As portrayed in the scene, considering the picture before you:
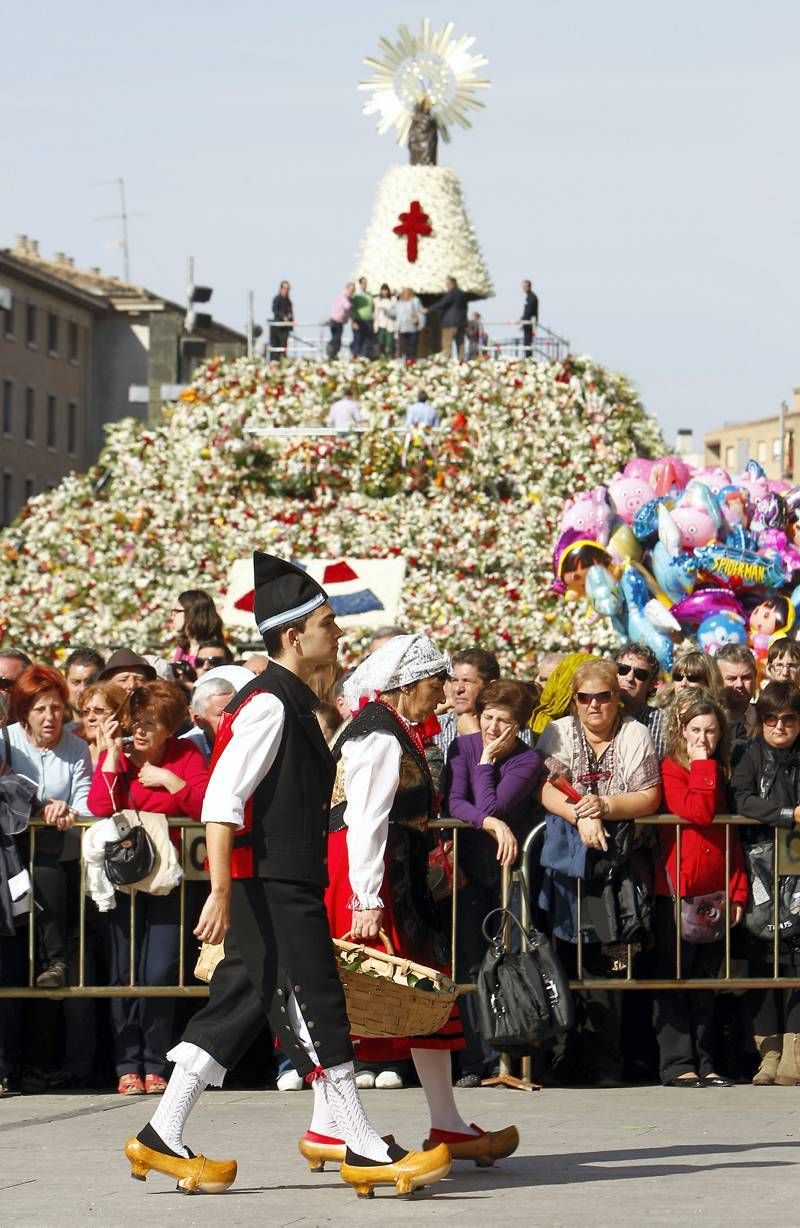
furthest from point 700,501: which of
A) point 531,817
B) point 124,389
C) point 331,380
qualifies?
point 124,389

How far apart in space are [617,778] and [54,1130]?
9.17 feet

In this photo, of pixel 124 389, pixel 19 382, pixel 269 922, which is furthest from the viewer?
pixel 124 389

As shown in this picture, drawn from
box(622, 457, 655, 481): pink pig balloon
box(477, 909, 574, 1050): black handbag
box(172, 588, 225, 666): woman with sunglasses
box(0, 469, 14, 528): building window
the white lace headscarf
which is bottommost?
box(477, 909, 574, 1050): black handbag

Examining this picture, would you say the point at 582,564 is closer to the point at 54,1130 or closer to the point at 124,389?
the point at 54,1130

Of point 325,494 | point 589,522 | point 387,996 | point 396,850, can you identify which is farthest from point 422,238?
point 387,996

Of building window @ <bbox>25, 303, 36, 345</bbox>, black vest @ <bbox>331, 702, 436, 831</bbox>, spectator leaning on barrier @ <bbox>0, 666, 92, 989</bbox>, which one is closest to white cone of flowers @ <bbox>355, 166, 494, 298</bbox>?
building window @ <bbox>25, 303, 36, 345</bbox>

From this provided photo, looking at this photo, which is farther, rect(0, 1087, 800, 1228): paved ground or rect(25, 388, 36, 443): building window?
rect(25, 388, 36, 443): building window

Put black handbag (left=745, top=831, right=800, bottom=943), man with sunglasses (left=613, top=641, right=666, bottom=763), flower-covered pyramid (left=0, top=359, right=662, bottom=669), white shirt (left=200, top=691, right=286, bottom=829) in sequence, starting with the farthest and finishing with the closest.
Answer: flower-covered pyramid (left=0, top=359, right=662, bottom=669)
man with sunglasses (left=613, top=641, right=666, bottom=763)
black handbag (left=745, top=831, right=800, bottom=943)
white shirt (left=200, top=691, right=286, bottom=829)

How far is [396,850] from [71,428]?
7584 cm

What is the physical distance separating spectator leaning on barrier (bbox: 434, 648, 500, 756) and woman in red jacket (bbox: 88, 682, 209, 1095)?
53.9 inches

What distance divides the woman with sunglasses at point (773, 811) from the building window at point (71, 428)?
7301 cm

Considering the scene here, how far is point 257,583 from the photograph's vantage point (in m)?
7.62

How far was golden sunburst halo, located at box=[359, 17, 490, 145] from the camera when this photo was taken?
4884 centimetres

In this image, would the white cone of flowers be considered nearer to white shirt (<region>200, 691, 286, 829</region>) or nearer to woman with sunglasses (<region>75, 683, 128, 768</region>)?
woman with sunglasses (<region>75, 683, 128, 768</region>)
